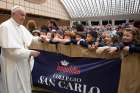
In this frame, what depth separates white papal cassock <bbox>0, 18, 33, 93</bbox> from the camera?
4070 millimetres

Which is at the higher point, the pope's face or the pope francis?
the pope's face

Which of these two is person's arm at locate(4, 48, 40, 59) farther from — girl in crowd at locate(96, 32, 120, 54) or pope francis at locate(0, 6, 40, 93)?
girl in crowd at locate(96, 32, 120, 54)

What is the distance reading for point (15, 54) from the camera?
13.3 feet

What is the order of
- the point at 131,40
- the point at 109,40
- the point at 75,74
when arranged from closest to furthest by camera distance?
the point at 131,40, the point at 109,40, the point at 75,74

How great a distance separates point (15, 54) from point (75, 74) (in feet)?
3.93

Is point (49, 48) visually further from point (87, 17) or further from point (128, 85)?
point (87, 17)

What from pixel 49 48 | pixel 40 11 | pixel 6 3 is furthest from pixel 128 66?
pixel 40 11

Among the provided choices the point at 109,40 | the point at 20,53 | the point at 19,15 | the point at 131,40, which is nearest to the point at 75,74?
the point at 109,40

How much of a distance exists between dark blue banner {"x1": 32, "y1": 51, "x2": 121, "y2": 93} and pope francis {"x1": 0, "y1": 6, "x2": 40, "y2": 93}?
2.61 feet

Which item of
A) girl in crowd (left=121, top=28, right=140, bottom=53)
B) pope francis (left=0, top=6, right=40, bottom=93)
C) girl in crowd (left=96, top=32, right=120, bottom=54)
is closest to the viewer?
girl in crowd (left=121, top=28, right=140, bottom=53)

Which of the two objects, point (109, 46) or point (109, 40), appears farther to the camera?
point (109, 40)

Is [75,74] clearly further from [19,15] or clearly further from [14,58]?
[19,15]

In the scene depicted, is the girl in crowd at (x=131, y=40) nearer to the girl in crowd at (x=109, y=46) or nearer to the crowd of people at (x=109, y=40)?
the crowd of people at (x=109, y=40)

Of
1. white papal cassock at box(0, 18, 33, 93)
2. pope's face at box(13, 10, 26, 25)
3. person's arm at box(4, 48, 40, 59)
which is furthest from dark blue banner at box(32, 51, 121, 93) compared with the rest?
pope's face at box(13, 10, 26, 25)
